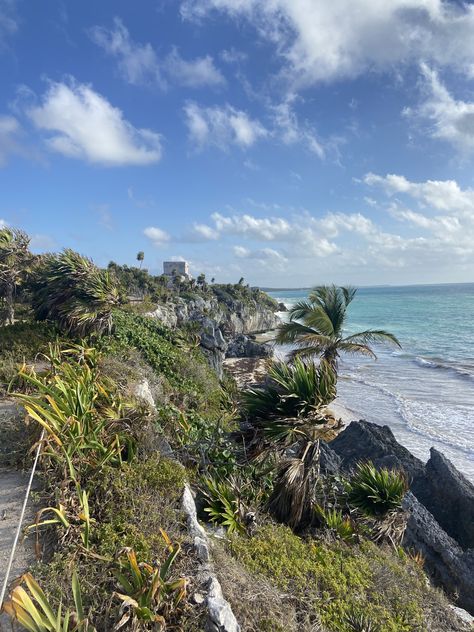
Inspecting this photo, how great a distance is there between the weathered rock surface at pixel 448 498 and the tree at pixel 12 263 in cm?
1663

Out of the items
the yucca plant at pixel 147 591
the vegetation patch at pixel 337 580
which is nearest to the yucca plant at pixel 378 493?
the vegetation patch at pixel 337 580

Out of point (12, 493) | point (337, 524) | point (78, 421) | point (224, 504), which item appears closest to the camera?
point (12, 493)

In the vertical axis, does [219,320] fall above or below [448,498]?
above

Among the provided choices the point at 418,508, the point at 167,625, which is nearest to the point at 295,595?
the point at 167,625

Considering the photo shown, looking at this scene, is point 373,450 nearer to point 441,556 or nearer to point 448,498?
point 448,498

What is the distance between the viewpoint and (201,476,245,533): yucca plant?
5.59 meters

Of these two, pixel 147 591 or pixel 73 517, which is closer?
A: pixel 147 591

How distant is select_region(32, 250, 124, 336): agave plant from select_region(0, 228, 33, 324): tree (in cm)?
436

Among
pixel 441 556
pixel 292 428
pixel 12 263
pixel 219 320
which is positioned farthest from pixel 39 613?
pixel 219 320

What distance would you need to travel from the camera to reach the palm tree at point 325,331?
42.8 ft

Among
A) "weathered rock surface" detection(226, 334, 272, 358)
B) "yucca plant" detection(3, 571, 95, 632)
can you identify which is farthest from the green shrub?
"weathered rock surface" detection(226, 334, 272, 358)

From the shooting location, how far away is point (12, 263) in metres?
16.3

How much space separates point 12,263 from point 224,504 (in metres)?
15.2

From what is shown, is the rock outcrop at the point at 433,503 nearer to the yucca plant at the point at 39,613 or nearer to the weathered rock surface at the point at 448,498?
the weathered rock surface at the point at 448,498
